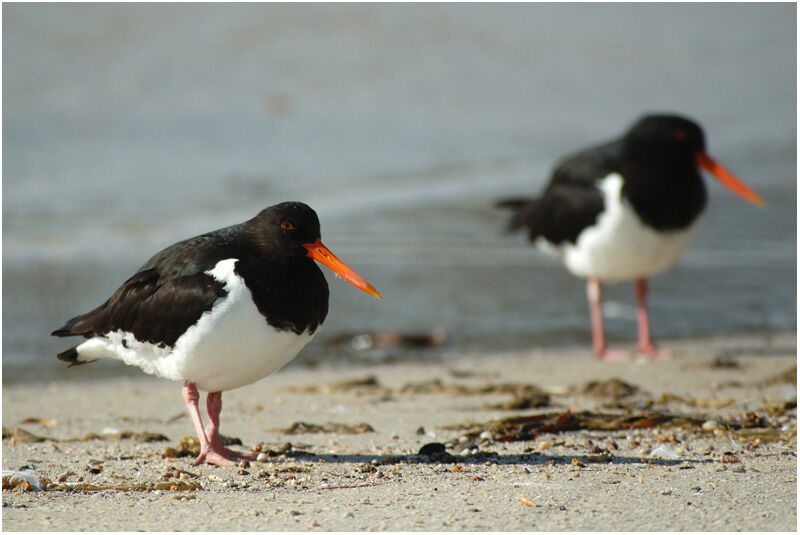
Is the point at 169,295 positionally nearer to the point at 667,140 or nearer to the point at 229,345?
the point at 229,345

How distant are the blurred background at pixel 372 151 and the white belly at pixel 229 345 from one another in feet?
8.02

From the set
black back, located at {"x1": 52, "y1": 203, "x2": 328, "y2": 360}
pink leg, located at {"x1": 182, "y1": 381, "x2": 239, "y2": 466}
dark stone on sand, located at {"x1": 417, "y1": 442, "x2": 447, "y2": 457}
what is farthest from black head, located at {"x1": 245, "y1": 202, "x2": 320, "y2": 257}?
dark stone on sand, located at {"x1": 417, "y1": 442, "x2": 447, "y2": 457}

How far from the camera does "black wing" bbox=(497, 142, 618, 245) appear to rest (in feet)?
24.3

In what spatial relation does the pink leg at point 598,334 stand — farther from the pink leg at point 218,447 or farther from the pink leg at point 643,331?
the pink leg at point 218,447

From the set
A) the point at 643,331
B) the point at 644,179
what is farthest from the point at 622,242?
the point at 643,331

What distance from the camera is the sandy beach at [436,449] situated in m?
3.35

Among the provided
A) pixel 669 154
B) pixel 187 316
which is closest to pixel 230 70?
pixel 669 154

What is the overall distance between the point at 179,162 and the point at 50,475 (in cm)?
1026

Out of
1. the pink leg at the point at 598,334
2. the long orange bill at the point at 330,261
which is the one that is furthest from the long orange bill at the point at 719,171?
the long orange bill at the point at 330,261

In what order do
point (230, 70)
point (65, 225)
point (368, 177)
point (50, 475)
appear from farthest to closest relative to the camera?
1. point (230, 70)
2. point (368, 177)
3. point (65, 225)
4. point (50, 475)

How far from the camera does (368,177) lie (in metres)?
13.6

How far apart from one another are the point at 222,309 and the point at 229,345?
0.14 meters

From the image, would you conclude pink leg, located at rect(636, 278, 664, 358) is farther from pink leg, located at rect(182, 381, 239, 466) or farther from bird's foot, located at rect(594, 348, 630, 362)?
pink leg, located at rect(182, 381, 239, 466)

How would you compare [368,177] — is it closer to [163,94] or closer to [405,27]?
[163,94]
